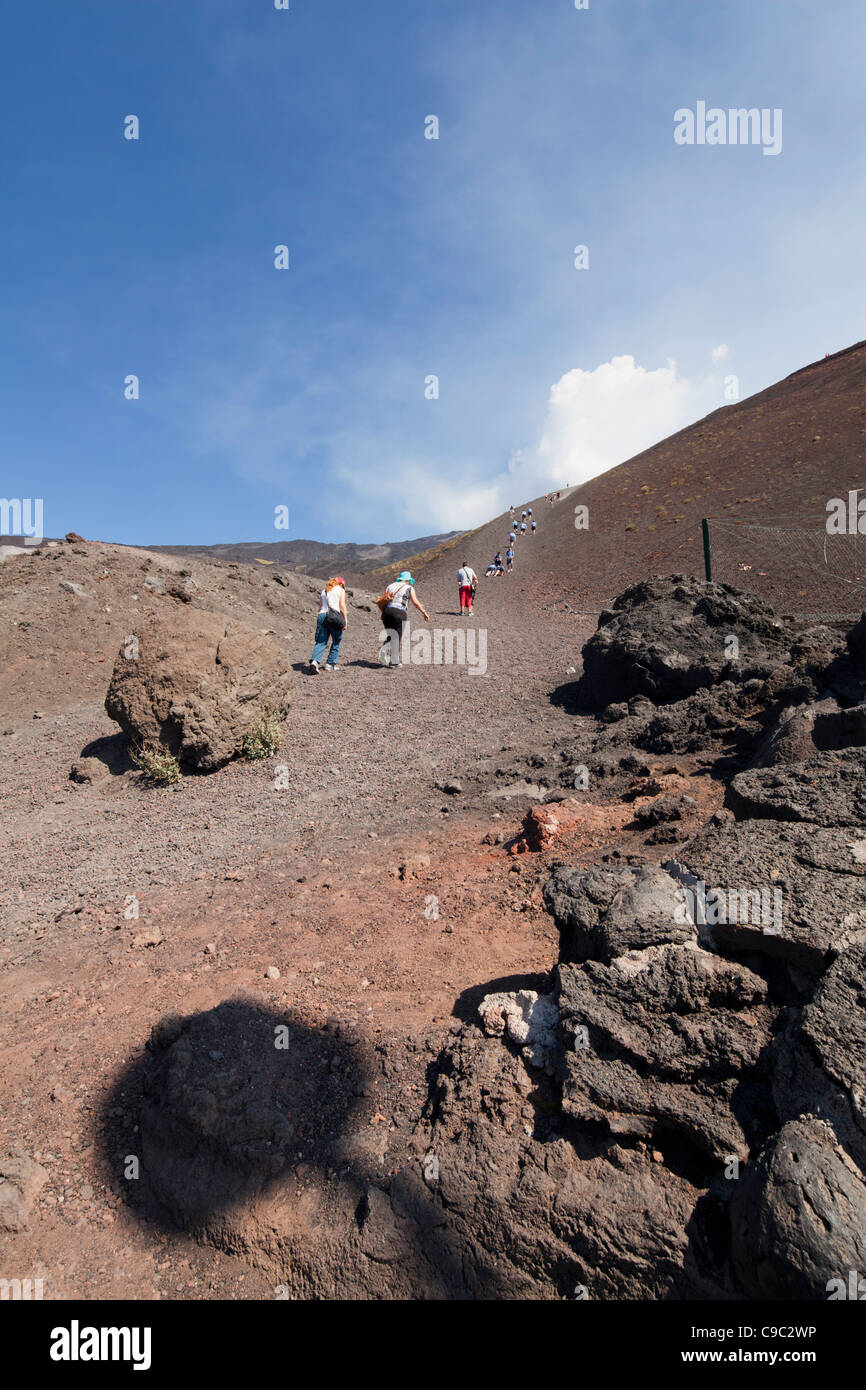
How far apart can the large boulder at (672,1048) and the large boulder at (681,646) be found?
5226 millimetres

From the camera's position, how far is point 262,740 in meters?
7.05

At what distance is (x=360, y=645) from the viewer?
1396cm

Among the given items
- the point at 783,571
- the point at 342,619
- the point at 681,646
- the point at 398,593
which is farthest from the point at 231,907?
the point at 783,571

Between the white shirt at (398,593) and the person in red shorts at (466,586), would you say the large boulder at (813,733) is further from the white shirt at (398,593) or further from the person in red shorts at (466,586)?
the person in red shorts at (466,586)

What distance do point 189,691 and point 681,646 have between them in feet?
18.4

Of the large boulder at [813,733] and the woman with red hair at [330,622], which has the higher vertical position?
the woman with red hair at [330,622]

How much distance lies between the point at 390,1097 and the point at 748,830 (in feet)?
6.14

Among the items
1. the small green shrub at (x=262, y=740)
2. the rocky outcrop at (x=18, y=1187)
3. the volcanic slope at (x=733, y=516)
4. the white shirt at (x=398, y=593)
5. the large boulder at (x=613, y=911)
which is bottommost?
the rocky outcrop at (x=18, y=1187)

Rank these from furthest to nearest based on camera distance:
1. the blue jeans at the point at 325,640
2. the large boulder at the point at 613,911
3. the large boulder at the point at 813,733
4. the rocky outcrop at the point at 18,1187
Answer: the blue jeans at the point at 325,640
the large boulder at the point at 813,733
the large boulder at the point at 613,911
the rocky outcrop at the point at 18,1187

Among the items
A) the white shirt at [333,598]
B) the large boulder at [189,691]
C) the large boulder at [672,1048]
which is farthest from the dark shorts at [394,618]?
the large boulder at [672,1048]

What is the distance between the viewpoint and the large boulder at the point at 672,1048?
2.05 metres

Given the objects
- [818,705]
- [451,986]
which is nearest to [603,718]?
[818,705]

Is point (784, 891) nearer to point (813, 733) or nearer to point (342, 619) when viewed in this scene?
point (813, 733)
